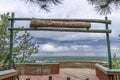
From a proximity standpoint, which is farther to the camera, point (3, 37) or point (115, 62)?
point (3, 37)

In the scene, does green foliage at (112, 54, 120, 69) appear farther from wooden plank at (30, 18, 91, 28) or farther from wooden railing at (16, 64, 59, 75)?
wooden plank at (30, 18, 91, 28)

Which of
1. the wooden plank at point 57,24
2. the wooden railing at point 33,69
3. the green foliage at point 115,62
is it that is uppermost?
the wooden plank at point 57,24

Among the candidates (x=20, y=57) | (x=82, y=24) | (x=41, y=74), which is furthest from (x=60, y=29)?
(x=20, y=57)

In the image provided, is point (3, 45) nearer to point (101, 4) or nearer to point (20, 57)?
point (20, 57)

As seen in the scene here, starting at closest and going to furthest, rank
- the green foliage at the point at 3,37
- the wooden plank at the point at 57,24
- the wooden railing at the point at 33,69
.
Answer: the wooden plank at the point at 57,24
the wooden railing at the point at 33,69
the green foliage at the point at 3,37

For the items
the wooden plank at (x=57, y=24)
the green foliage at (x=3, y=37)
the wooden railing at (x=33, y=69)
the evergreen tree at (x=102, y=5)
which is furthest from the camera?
the green foliage at (x=3, y=37)

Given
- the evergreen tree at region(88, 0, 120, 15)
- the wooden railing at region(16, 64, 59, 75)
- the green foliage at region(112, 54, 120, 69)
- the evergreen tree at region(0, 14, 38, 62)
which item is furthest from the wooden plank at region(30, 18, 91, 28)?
the evergreen tree at region(0, 14, 38, 62)

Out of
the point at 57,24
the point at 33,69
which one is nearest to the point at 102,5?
the point at 57,24

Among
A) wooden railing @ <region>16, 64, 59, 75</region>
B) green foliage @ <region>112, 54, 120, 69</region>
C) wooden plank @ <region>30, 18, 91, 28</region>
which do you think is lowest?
wooden railing @ <region>16, 64, 59, 75</region>

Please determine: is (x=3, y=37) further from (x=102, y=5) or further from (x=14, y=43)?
(x=102, y=5)

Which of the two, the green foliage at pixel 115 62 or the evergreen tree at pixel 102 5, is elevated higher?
the evergreen tree at pixel 102 5

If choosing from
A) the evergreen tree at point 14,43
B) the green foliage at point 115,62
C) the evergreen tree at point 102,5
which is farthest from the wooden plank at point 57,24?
the evergreen tree at point 14,43

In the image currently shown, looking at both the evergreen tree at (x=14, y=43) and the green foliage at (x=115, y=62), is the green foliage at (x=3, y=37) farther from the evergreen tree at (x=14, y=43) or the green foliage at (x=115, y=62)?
the green foliage at (x=115, y=62)

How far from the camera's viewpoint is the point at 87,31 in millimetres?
5910
